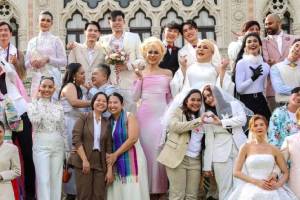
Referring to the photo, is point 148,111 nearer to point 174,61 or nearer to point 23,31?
point 174,61

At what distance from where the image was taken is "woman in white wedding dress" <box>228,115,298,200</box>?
9953mm

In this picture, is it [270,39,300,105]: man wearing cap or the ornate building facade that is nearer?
[270,39,300,105]: man wearing cap

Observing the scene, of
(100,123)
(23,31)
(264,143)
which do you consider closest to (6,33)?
(100,123)

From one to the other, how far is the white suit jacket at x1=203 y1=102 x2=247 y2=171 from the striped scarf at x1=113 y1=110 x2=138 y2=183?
3.10 feet

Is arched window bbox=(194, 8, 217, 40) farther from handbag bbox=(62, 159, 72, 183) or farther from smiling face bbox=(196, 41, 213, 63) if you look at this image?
handbag bbox=(62, 159, 72, 183)

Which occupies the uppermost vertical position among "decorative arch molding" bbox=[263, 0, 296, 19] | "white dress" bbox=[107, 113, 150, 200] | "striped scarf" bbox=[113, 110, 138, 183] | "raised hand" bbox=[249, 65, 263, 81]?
"decorative arch molding" bbox=[263, 0, 296, 19]

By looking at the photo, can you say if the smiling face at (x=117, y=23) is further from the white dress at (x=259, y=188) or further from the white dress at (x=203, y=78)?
the white dress at (x=259, y=188)

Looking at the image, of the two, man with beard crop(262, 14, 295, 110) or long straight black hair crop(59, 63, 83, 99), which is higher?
man with beard crop(262, 14, 295, 110)

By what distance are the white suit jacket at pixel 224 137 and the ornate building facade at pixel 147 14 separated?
28.4 ft

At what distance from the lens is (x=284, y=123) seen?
10.7 meters

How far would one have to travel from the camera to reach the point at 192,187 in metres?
10.6

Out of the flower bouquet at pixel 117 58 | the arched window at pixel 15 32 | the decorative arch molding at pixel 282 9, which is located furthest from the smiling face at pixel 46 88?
the decorative arch molding at pixel 282 9

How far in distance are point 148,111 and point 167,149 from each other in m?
0.77

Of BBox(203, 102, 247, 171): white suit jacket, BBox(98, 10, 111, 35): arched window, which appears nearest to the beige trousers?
BBox(203, 102, 247, 171): white suit jacket
